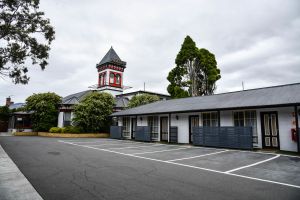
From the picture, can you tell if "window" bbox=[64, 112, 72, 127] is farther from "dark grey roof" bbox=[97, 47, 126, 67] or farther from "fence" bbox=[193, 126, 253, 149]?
"fence" bbox=[193, 126, 253, 149]

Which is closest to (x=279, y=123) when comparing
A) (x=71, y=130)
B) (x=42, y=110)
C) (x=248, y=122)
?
(x=248, y=122)

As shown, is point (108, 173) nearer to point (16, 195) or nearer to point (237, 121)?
point (16, 195)

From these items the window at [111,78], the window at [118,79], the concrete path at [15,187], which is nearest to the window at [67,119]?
the window at [111,78]

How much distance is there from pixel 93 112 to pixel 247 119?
18.1 metres

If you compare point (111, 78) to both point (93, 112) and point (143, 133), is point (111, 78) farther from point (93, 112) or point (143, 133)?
point (143, 133)

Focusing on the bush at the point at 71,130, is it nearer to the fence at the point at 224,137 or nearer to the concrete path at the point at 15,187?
the fence at the point at 224,137

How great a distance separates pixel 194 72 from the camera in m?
29.1

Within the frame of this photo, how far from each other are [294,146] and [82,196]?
11.2 metres

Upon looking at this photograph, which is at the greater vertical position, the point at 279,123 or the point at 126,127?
the point at 279,123

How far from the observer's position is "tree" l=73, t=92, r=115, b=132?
24844mm

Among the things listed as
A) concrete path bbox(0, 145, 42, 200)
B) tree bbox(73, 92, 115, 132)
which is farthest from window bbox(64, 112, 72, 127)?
concrete path bbox(0, 145, 42, 200)

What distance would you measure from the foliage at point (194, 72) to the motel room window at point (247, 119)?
15.2 metres

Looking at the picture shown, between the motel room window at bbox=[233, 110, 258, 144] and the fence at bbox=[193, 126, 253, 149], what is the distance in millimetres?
1025

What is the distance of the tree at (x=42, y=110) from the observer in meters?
27.3
